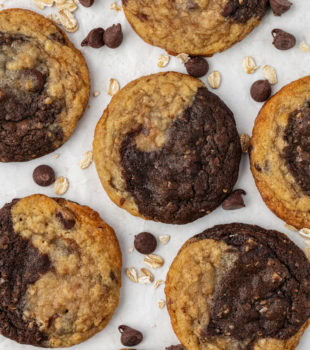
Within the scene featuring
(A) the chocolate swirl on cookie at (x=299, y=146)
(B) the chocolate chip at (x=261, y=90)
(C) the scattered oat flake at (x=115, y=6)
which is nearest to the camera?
(A) the chocolate swirl on cookie at (x=299, y=146)

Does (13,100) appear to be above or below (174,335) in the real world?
above

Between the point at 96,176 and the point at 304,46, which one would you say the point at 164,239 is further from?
the point at 304,46

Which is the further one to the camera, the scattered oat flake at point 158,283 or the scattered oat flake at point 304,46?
the scattered oat flake at point 158,283

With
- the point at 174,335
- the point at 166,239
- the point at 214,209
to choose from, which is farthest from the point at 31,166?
the point at 174,335

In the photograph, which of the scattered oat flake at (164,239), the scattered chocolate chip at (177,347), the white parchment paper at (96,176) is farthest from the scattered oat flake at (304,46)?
the scattered chocolate chip at (177,347)

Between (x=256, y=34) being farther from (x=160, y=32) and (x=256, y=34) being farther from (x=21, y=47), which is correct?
(x=21, y=47)

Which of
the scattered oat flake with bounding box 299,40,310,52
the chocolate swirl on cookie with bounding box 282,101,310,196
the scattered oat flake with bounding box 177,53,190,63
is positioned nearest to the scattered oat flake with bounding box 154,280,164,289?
the chocolate swirl on cookie with bounding box 282,101,310,196

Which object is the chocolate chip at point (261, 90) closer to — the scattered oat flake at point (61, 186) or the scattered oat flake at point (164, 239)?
the scattered oat flake at point (164, 239)

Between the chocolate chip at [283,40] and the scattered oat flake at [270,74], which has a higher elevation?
the chocolate chip at [283,40]
